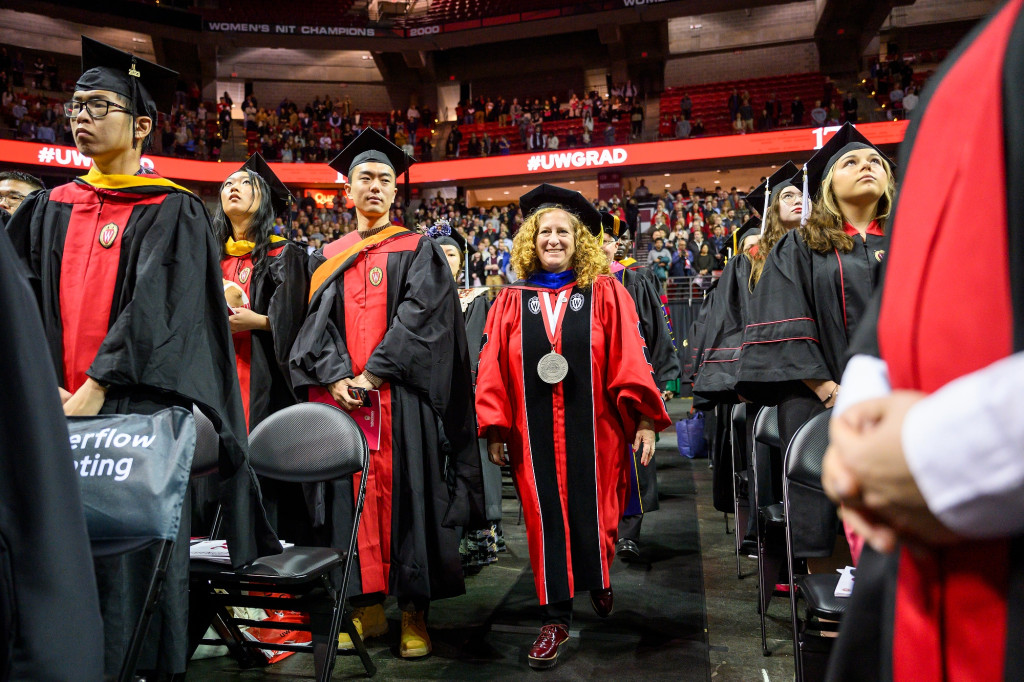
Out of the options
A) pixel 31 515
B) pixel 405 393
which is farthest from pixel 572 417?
pixel 31 515

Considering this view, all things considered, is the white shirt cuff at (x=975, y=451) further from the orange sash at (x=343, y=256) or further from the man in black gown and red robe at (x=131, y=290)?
the orange sash at (x=343, y=256)

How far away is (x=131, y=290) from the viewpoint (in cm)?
260

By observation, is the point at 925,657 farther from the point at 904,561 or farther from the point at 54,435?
the point at 54,435

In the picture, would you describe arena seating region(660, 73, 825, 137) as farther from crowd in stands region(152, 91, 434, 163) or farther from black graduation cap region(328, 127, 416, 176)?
black graduation cap region(328, 127, 416, 176)

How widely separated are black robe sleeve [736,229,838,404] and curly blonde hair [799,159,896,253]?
7 cm

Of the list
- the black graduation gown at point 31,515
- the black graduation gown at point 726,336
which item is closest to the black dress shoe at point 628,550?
the black graduation gown at point 726,336

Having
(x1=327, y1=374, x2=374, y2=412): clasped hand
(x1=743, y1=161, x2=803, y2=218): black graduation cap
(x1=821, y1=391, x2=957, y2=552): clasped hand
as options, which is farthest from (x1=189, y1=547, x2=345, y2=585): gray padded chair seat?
(x1=743, y1=161, x2=803, y2=218): black graduation cap

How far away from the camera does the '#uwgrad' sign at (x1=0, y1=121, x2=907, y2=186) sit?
20422 millimetres

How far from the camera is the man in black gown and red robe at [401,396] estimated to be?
11.4 ft

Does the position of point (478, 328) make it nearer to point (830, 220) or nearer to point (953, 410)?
point (830, 220)

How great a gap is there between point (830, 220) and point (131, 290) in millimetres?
2728

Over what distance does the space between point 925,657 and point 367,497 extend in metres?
2.99

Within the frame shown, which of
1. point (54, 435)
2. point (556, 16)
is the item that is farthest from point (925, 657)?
point (556, 16)

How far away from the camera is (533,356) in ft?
11.8
